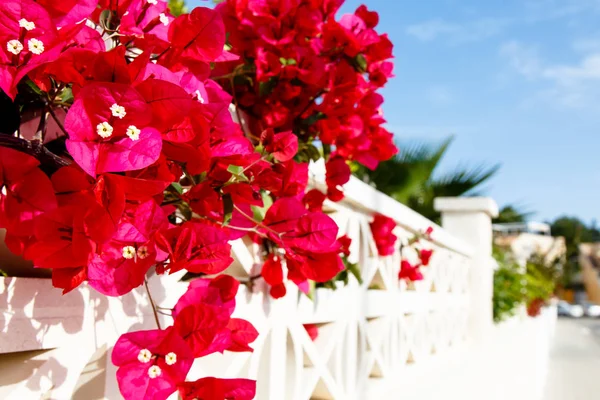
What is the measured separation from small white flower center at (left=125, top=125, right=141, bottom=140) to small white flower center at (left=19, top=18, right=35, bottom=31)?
114 millimetres

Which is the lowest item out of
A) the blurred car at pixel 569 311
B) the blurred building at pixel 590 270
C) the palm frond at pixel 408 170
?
the blurred car at pixel 569 311

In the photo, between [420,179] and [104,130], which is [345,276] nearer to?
[104,130]

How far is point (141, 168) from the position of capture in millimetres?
519

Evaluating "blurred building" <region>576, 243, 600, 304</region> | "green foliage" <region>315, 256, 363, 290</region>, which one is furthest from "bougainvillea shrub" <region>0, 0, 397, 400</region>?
"blurred building" <region>576, 243, 600, 304</region>

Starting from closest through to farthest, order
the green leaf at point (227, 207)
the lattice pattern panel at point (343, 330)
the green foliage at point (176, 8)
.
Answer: the green leaf at point (227, 207)
the lattice pattern panel at point (343, 330)
the green foliage at point (176, 8)

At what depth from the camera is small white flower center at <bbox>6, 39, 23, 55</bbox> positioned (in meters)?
0.49

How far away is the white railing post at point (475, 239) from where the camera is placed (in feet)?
14.0

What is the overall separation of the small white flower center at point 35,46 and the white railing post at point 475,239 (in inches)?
155

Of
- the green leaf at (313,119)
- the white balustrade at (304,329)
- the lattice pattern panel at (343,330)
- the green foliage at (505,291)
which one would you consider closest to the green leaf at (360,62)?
the green leaf at (313,119)

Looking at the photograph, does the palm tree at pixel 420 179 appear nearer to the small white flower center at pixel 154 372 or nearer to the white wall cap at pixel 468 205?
the white wall cap at pixel 468 205

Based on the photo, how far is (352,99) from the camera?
1.11 m

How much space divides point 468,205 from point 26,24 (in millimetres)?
3972

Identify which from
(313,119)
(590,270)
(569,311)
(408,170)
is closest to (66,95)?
(313,119)

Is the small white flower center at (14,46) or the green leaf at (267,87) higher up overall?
the green leaf at (267,87)
